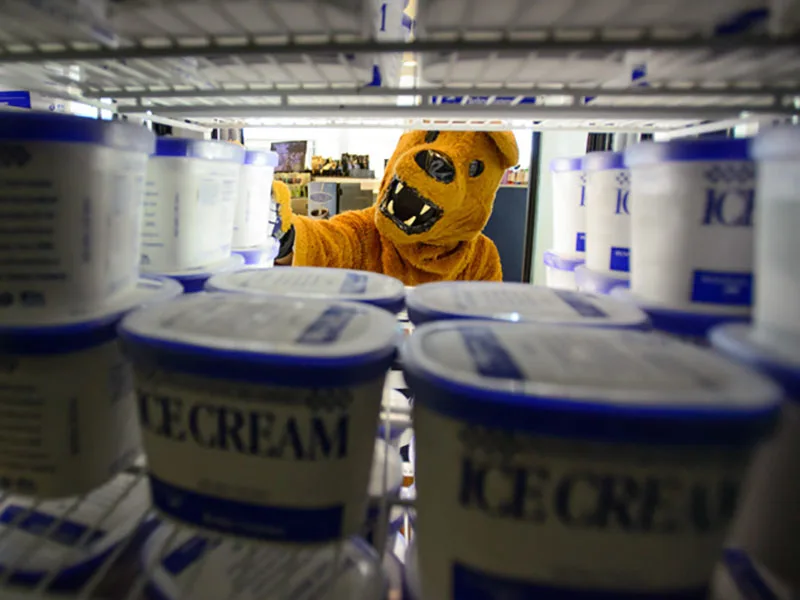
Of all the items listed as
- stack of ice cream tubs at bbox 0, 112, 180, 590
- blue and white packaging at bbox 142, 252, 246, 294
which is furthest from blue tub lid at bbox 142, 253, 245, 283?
stack of ice cream tubs at bbox 0, 112, 180, 590

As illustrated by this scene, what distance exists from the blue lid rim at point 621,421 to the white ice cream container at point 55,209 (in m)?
0.49

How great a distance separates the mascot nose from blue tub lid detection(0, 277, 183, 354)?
0.97 meters

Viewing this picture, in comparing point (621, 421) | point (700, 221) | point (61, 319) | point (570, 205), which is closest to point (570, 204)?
point (570, 205)

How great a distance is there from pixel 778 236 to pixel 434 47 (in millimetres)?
384

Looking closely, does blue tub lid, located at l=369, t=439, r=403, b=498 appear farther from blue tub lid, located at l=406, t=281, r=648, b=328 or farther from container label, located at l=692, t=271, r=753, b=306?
container label, located at l=692, t=271, r=753, b=306

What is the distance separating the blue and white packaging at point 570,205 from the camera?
1.10 metres

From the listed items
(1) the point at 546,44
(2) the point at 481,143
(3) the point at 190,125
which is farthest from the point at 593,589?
(2) the point at 481,143

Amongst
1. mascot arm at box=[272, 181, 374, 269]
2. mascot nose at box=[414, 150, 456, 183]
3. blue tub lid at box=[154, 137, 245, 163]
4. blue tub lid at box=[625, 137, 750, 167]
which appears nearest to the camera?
blue tub lid at box=[625, 137, 750, 167]

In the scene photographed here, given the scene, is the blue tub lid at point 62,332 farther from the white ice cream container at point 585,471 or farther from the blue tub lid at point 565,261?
the blue tub lid at point 565,261

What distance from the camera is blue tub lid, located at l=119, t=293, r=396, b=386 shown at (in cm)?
45

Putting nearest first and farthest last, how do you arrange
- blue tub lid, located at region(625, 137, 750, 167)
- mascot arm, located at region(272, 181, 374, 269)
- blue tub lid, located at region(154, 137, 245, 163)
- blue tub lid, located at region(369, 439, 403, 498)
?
1. blue tub lid, located at region(625, 137, 750, 167)
2. blue tub lid, located at region(369, 439, 403, 498)
3. blue tub lid, located at region(154, 137, 245, 163)
4. mascot arm, located at region(272, 181, 374, 269)

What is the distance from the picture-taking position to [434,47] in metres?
0.55

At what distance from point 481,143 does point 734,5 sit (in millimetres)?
1006

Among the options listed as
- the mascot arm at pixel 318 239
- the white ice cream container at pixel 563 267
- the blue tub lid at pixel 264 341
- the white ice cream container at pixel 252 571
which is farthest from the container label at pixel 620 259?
the mascot arm at pixel 318 239
